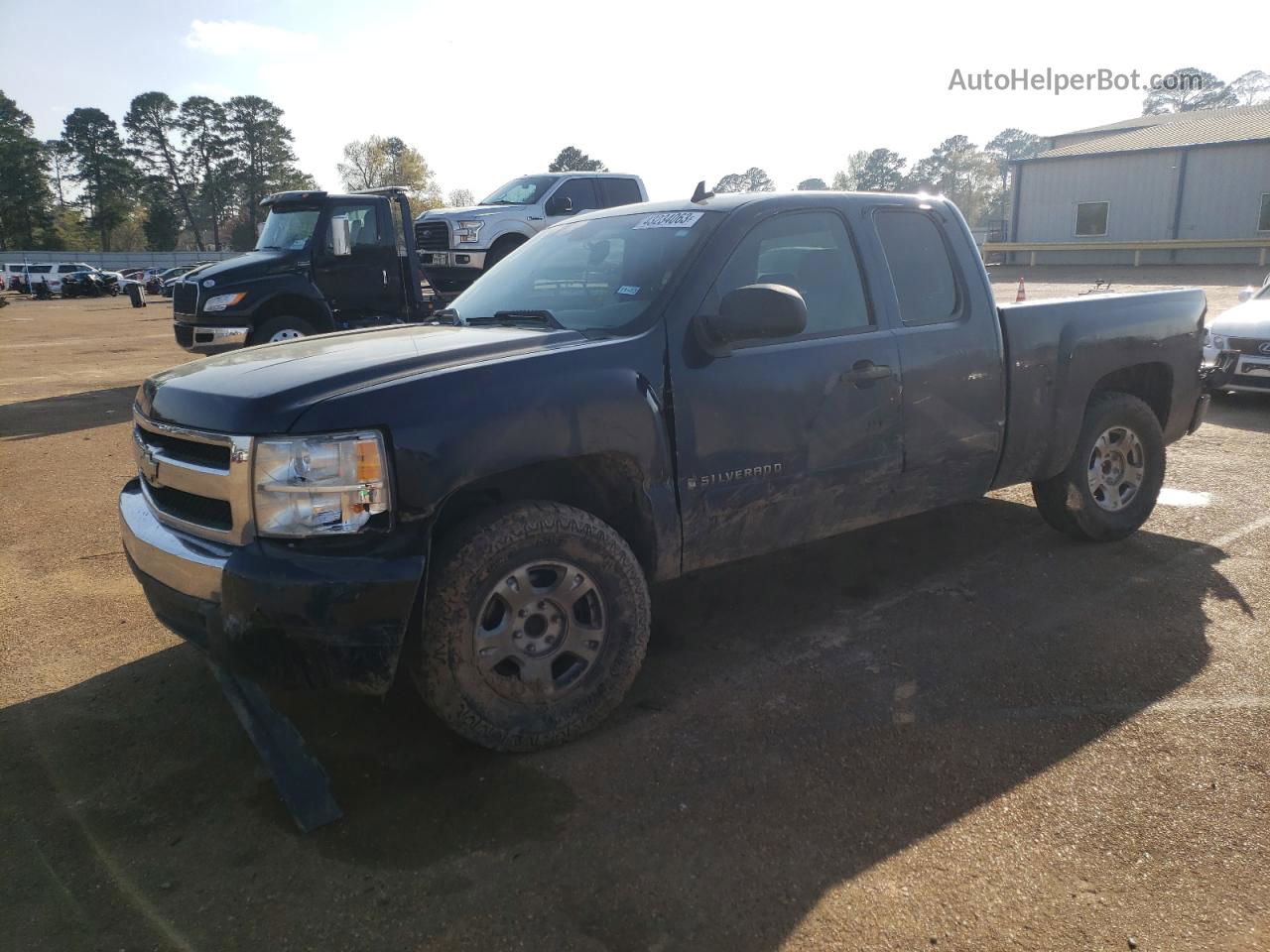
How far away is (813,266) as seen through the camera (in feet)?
13.4

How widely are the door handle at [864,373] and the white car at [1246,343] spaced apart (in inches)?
267

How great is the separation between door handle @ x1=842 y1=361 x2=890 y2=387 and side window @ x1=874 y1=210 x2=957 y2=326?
345mm

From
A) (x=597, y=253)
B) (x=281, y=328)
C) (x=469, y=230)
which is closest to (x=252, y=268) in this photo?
(x=281, y=328)

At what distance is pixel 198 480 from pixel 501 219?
41.0 feet

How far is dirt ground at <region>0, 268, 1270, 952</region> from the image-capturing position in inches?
96.2

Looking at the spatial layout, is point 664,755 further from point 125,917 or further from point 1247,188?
point 1247,188

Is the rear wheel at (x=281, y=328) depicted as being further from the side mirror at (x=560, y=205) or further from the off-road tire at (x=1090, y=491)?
the off-road tire at (x=1090, y=491)

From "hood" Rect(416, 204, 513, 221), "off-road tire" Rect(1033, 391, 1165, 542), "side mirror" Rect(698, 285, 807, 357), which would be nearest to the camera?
"side mirror" Rect(698, 285, 807, 357)

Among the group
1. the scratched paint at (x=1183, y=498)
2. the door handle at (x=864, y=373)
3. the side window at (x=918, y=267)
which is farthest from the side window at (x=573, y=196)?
the door handle at (x=864, y=373)

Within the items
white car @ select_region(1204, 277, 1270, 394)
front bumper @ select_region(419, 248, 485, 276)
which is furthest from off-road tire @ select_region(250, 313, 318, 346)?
white car @ select_region(1204, 277, 1270, 394)

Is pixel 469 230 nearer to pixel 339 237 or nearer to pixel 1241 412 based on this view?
pixel 339 237

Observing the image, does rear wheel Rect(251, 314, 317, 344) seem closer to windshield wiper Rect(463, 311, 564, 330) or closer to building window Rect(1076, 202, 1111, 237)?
windshield wiper Rect(463, 311, 564, 330)

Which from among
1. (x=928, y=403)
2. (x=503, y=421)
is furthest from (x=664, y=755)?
(x=928, y=403)

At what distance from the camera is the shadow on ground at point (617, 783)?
2.48 m
